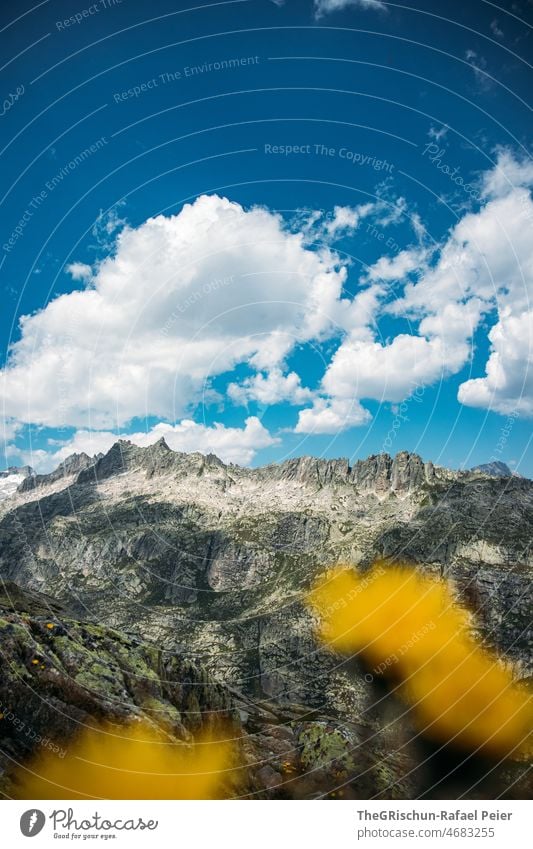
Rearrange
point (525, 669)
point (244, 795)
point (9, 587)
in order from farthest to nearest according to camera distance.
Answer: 1. point (525, 669)
2. point (9, 587)
3. point (244, 795)

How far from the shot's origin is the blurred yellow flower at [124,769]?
28.0 metres

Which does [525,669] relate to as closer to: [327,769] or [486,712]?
[486,712]

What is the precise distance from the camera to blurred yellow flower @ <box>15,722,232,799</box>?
27953 millimetres

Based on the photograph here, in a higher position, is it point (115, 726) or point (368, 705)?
point (115, 726)

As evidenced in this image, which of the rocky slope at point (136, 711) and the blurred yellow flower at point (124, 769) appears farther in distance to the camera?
the rocky slope at point (136, 711)

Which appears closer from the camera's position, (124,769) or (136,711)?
(124,769)

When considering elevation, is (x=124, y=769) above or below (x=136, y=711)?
below

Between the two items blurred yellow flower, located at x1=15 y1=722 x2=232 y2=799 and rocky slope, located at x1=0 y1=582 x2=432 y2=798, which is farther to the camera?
rocky slope, located at x1=0 y1=582 x2=432 y2=798

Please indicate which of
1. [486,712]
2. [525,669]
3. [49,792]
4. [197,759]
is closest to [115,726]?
[49,792]

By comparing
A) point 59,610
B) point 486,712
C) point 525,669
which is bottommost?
point 486,712

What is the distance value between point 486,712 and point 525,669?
2855cm

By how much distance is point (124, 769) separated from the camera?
95.0 feet
